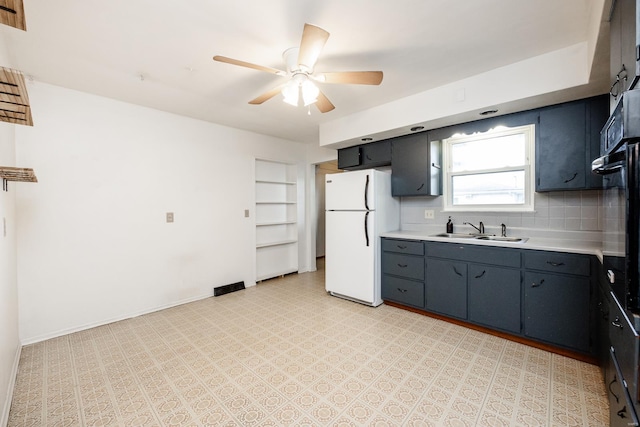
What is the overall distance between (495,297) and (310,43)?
2.75 m

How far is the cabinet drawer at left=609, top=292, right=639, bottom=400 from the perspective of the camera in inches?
38.4

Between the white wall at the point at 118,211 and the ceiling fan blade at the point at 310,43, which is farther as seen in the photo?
the white wall at the point at 118,211

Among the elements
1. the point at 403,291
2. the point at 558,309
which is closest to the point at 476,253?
the point at 558,309

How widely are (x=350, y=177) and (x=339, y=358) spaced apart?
7.18 ft

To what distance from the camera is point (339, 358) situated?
7.66 feet

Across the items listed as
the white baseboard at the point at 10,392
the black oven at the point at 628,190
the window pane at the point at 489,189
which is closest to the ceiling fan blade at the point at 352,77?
the black oven at the point at 628,190

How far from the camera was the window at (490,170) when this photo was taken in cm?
291

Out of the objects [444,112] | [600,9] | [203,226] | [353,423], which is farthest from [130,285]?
[600,9]

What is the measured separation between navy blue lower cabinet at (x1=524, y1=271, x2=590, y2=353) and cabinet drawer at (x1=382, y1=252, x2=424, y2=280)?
1008 millimetres

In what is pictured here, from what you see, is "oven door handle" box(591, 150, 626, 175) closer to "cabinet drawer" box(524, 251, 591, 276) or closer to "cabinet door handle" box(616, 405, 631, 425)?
"cabinet door handle" box(616, 405, 631, 425)

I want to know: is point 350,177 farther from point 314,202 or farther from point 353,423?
point 353,423

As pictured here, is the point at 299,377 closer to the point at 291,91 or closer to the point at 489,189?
the point at 291,91

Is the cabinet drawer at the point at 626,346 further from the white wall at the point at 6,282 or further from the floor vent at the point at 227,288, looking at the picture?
the floor vent at the point at 227,288

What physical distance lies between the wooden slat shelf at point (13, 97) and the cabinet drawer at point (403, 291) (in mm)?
3377
